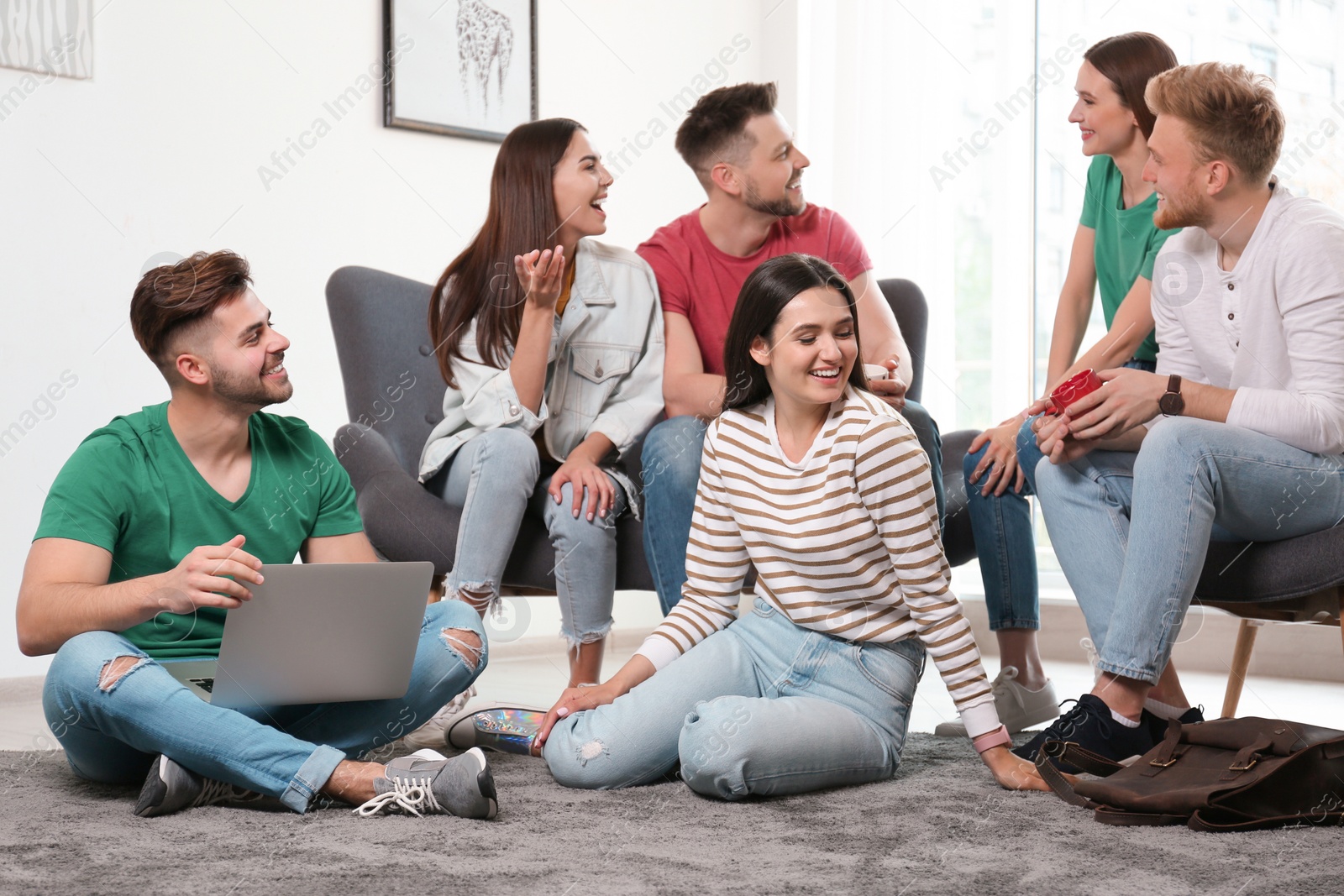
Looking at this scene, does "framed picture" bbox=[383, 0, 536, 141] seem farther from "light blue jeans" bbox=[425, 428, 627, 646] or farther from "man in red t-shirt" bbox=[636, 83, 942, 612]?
"light blue jeans" bbox=[425, 428, 627, 646]

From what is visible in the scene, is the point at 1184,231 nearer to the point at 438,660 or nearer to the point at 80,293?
the point at 438,660

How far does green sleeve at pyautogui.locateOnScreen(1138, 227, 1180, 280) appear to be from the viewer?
216 centimetres

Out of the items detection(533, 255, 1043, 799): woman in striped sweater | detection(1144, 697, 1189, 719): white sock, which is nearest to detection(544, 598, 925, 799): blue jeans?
detection(533, 255, 1043, 799): woman in striped sweater

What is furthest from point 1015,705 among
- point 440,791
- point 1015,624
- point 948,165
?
point 948,165

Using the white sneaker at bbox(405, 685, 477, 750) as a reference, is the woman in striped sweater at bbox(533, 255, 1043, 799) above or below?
above

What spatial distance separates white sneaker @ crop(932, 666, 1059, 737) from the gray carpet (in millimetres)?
467

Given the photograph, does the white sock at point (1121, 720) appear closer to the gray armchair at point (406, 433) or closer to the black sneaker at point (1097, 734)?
the black sneaker at point (1097, 734)

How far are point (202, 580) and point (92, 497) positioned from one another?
27 centimetres

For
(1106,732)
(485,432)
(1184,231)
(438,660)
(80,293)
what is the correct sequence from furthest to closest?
(80,293) < (485,432) < (1184,231) < (438,660) < (1106,732)

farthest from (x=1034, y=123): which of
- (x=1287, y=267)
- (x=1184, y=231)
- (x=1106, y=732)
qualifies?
(x=1106, y=732)

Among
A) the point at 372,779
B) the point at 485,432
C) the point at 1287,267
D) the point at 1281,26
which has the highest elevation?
the point at 1281,26

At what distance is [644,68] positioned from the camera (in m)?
3.92

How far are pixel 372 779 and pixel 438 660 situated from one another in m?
0.27

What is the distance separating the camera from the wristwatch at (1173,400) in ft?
5.78
